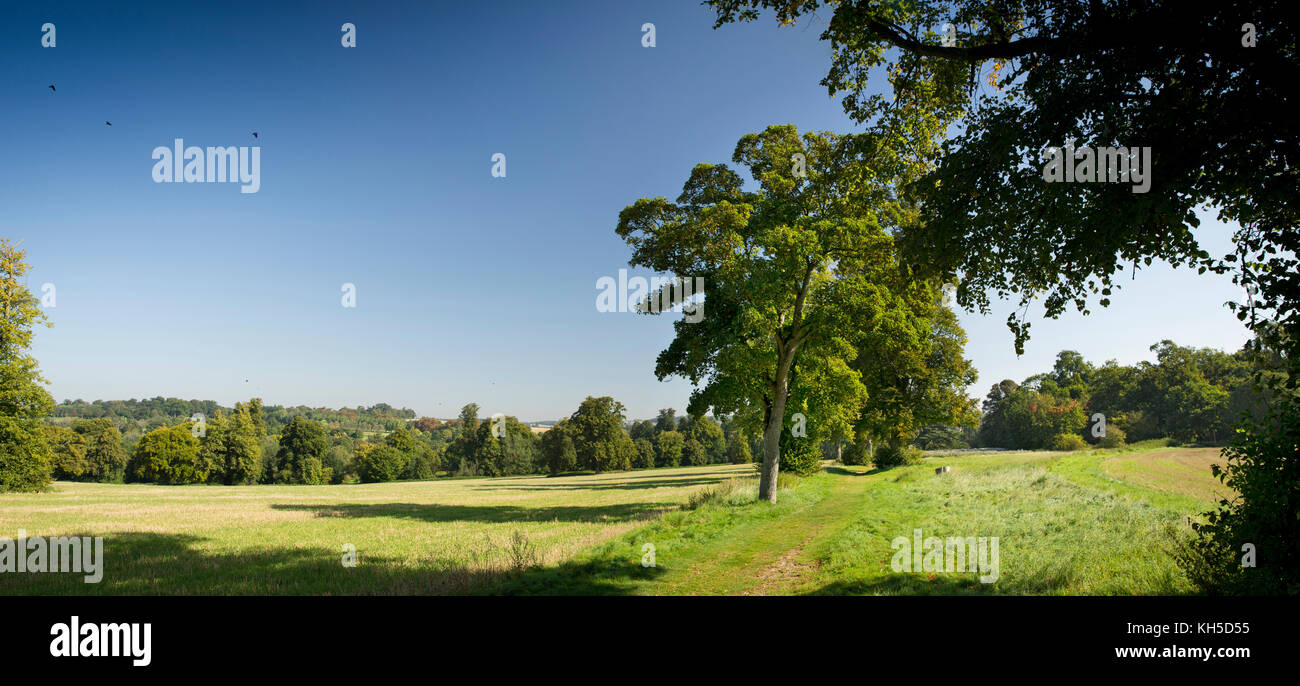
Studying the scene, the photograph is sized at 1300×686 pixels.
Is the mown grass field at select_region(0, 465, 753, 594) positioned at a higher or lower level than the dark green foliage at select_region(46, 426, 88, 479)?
higher

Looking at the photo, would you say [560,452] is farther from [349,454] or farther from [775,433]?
[775,433]

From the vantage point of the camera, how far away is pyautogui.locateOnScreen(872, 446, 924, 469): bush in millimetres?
39250

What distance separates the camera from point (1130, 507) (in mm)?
13680

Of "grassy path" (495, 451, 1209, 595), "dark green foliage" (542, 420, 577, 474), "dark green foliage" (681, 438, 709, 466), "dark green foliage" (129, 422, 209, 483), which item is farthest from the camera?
"dark green foliage" (681, 438, 709, 466)

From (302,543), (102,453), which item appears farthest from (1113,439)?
(102,453)

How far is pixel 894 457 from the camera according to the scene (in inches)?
1550

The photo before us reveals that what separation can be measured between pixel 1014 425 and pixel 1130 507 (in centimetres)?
Result: 9071

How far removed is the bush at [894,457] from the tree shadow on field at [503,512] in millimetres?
22107

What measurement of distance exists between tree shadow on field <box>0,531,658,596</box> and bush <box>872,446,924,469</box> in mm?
33507

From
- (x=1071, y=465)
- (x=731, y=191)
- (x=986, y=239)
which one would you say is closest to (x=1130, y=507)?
(x=986, y=239)

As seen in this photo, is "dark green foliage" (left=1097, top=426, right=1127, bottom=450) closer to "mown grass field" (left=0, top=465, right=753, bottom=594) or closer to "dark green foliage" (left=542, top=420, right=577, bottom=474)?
"mown grass field" (left=0, top=465, right=753, bottom=594)

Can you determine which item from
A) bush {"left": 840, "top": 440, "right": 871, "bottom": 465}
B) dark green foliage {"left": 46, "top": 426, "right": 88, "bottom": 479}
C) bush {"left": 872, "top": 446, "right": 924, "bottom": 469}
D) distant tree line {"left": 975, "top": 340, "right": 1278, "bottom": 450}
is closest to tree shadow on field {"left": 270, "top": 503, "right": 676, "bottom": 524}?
bush {"left": 872, "top": 446, "right": 924, "bottom": 469}

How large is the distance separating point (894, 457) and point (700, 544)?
31937 millimetres
